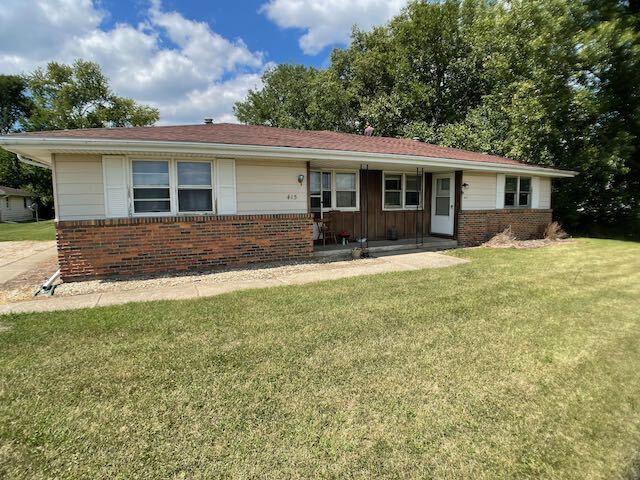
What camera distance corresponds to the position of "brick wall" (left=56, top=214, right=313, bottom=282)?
6.97m

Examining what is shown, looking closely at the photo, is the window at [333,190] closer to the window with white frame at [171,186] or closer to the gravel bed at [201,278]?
the gravel bed at [201,278]

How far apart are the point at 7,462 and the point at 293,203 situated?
7.34 metres

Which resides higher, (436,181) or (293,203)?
(436,181)

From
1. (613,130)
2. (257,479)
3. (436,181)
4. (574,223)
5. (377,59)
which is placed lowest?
(257,479)

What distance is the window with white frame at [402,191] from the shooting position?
12.0m

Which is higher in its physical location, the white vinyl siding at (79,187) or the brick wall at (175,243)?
the white vinyl siding at (79,187)

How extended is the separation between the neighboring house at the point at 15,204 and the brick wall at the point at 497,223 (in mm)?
37765

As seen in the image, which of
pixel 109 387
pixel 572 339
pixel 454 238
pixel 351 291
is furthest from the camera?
pixel 454 238

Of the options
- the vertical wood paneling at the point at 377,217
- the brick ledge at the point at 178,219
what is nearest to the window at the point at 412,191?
the vertical wood paneling at the point at 377,217

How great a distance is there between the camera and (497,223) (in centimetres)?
1269

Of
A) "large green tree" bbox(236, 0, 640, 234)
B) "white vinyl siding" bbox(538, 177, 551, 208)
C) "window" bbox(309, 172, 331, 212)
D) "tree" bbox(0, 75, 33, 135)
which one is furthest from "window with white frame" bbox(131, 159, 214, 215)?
"tree" bbox(0, 75, 33, 135)

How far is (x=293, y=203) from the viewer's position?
9.12 meters

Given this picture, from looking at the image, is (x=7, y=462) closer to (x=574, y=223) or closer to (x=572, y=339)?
(x=572, y=339)

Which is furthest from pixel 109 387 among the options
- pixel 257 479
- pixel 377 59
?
pixel 377 59
